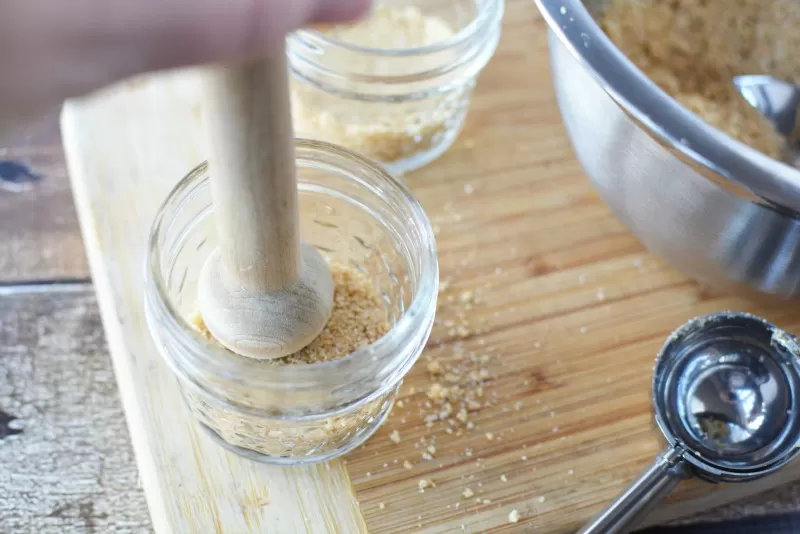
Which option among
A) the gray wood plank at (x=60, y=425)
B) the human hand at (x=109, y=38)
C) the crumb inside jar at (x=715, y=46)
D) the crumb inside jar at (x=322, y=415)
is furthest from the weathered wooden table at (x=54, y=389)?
the human hand at (x=109, y=38)

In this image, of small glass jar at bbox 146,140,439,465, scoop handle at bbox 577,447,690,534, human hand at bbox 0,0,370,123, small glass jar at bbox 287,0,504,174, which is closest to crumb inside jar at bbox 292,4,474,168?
small glass jar at bbox 287,0,504,174

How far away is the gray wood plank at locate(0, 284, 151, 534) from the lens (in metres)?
0.70

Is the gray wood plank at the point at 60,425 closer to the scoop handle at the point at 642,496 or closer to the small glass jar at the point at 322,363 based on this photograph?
the small glass jar at the point at 322,363

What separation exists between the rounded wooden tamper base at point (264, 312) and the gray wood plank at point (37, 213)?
28 centimetres

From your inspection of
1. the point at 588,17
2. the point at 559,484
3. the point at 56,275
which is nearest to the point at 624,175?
the point at 588,17

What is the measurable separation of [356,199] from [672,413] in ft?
1.03

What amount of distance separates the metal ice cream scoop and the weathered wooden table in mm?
92

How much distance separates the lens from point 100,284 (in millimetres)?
738

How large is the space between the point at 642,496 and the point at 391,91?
0.43m

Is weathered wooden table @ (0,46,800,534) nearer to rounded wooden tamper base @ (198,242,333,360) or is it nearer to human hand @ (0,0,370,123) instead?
rounded wooden tamper base @ (198,242,333,360)

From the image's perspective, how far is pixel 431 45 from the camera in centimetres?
78

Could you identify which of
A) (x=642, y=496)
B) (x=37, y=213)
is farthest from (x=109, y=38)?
(x=37, y=213)

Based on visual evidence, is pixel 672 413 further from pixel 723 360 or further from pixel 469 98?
pixel 469 98

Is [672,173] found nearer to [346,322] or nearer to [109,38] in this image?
[346,322]
